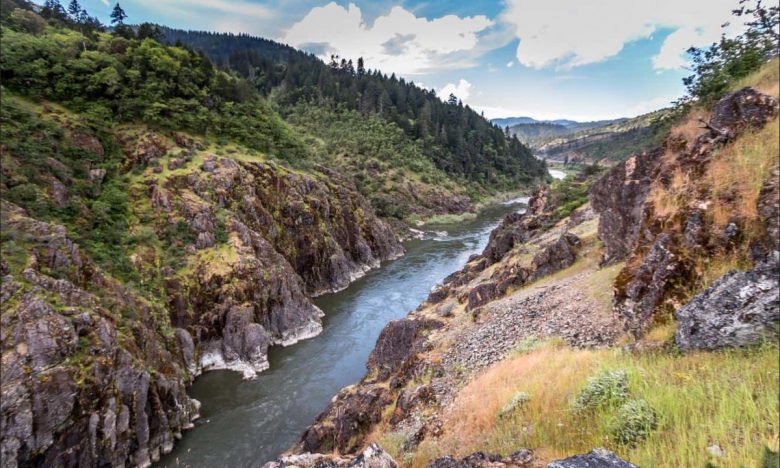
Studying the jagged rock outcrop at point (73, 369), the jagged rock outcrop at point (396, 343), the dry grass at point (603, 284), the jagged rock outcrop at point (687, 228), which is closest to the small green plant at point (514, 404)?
the jagged rock outcrop at point (687, 228)

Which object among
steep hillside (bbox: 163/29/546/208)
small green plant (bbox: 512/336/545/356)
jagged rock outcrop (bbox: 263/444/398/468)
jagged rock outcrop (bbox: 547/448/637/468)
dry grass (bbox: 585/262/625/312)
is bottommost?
small green plant (bbox: 512/336/545/356)

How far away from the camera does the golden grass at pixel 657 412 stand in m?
4.39

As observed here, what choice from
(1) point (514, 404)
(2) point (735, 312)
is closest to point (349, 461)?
(1) point (514, 404)

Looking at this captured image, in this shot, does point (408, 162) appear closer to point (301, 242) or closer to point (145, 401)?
point (301, 242)

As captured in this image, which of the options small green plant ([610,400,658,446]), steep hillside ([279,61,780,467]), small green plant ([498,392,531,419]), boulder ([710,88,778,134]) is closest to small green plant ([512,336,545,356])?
steep hillside ([279,61,780,467])

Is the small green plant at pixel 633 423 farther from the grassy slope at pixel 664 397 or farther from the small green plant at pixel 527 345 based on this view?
the small green plant at pixel 527 345

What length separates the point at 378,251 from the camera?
56969 mm

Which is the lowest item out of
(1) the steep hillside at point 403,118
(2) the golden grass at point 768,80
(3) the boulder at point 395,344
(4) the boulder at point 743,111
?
(3) the boulder at point 395,344

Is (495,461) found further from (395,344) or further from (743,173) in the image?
(395,344)

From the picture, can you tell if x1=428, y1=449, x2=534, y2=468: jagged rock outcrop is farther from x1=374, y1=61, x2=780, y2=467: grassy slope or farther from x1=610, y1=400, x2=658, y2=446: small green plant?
x1=610, y1=400, x2=658, y2=446: small green plant

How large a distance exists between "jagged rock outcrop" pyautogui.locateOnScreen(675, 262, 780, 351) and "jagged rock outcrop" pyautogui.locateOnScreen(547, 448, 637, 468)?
293cm

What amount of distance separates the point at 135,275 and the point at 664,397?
31.4 m

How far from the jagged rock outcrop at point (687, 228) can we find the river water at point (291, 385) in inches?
757

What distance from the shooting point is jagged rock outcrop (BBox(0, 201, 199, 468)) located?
16594 mm
